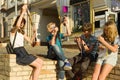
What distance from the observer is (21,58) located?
7246 mm

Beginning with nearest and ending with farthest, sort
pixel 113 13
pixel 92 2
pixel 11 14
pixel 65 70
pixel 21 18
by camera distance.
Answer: pixel 21 18
pixel 65 70
pixel 113 13
pixel 92 2
pixel 11 14

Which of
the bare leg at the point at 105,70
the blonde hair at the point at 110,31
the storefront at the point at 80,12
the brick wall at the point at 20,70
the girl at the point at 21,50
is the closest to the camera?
the blonde hair at the point at 110,31

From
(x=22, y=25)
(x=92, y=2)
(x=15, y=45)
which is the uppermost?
(x=92, y=2)

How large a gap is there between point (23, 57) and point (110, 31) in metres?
2.25

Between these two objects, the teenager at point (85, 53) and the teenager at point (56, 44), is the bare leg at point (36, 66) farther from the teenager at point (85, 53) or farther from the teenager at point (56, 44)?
the teenager at point (85, 53)

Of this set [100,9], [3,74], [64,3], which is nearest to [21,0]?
[64,3]

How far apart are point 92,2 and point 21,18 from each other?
10287 mm

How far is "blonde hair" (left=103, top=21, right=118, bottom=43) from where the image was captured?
19.2 feet

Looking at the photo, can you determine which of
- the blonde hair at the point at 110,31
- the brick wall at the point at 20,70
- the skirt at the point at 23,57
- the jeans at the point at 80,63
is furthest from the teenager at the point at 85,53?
the blonde hair at the point at 110,31

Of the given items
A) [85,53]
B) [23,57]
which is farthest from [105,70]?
[23,57]

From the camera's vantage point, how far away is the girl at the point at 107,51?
5.90m

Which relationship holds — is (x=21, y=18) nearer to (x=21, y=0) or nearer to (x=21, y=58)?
(x=21, y=58)

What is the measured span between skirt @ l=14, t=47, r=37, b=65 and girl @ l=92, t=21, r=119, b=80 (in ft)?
5.43

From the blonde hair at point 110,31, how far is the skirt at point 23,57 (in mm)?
1899
